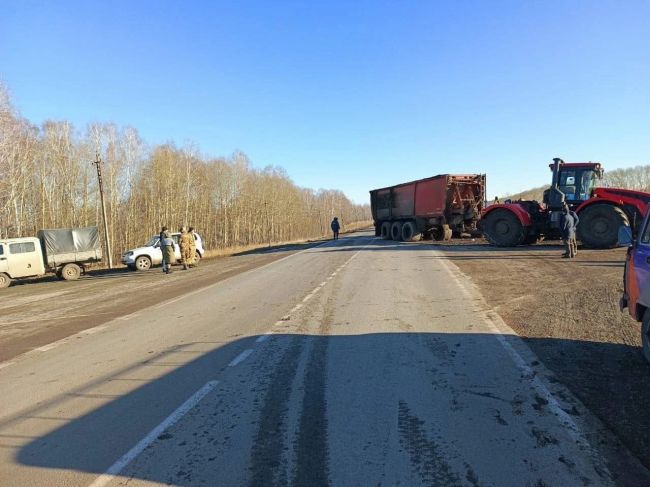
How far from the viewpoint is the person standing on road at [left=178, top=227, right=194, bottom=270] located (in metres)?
20.2

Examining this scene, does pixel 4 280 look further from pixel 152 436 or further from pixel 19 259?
pixel 152 436

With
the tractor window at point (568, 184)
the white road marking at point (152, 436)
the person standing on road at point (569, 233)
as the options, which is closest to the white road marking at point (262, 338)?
the white road marking at point (152, 436)

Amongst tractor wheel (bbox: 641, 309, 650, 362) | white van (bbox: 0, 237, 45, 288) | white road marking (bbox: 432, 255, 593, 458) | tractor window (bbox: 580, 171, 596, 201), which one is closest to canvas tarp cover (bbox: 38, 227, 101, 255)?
white van (bbox: 0, 237, 45, 288)

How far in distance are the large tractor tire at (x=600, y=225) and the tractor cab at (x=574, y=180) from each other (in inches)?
47.5

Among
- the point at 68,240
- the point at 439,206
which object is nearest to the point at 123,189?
the point at 68,240

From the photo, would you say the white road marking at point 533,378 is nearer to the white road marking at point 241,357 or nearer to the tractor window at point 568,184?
the white road marking at point 241,357

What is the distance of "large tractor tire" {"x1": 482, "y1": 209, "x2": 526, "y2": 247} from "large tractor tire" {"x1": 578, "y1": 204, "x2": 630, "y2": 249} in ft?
8.96

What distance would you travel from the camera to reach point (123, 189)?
50469 millimetres

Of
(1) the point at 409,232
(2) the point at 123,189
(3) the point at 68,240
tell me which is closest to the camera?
(3) the point at 68,240

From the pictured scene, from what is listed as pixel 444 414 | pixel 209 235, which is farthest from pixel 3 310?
pixel 209 235

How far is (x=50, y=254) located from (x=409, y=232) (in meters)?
19.0

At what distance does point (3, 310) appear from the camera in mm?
12023

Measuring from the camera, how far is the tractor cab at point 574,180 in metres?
17.8

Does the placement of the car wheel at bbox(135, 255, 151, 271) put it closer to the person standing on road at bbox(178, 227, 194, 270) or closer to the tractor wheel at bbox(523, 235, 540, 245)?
the person standing on road at bbox(178, 227, 194, 270)
